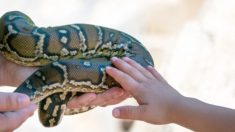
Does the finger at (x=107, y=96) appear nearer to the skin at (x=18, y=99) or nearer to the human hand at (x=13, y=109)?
the skin at (x=18, y=99)

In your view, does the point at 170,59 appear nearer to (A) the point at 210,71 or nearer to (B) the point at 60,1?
(A) the point at 210,71

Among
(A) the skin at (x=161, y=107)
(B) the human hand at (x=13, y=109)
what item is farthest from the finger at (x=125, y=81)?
(B) the human hand at (x=13, y=109)

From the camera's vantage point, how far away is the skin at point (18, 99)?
1724 mm

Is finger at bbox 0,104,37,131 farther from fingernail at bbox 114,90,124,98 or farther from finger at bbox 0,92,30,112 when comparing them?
fingernail at bbox 114,90,124,98

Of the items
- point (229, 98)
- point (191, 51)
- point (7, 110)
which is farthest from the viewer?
point (191, 51)

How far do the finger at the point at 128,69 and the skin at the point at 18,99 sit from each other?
0.12 meters

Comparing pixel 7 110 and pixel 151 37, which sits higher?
pixel 7 110

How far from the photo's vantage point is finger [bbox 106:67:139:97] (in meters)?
2.06

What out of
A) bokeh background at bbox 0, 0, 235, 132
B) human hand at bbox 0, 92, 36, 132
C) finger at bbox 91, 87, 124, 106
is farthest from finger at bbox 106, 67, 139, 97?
bokeh background at bbox 0, 0, 235, 132

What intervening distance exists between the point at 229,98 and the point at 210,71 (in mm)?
390

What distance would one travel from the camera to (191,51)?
181 inches

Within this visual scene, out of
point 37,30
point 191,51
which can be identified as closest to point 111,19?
point 191,51

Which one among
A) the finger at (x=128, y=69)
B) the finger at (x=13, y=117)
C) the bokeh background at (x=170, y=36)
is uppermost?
the finger at (x=128, y=69)

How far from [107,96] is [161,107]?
0.40m
